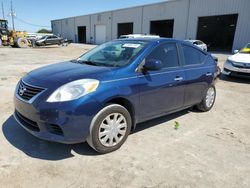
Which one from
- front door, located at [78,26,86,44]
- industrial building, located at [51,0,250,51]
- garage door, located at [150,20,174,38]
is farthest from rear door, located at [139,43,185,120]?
front door, located at [78,26,86,44]

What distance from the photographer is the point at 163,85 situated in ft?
12.8

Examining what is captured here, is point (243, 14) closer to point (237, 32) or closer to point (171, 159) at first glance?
point (237, 32)

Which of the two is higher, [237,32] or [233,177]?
[237,32]

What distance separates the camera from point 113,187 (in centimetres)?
264

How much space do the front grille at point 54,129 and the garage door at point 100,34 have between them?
41.9 metres

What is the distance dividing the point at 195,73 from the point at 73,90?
2673mm

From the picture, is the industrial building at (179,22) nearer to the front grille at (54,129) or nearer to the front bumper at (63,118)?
the front bumper at (63,118)

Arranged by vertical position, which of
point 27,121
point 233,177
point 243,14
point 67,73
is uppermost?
point 243,14

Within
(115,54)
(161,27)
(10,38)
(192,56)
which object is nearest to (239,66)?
(192,56)

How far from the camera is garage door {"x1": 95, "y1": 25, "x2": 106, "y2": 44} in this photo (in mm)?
43713

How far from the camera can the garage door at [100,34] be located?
43713 millimetres

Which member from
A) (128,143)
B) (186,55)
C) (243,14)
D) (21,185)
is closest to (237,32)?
(243,14)

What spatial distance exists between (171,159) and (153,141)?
0.56 metres

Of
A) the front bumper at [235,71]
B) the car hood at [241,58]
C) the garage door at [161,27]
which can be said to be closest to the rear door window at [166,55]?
the front bumper at [235,71]
